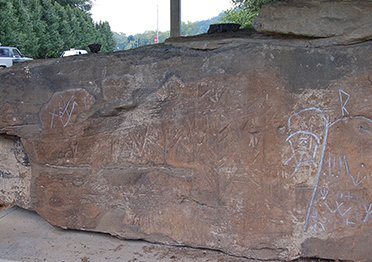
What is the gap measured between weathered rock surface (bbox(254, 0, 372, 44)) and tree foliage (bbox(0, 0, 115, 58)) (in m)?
21.1

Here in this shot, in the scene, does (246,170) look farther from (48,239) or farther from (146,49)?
(48,239)

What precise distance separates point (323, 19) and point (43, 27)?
26.2 m

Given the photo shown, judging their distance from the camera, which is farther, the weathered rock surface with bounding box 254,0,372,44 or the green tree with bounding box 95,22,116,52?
the green tree with bounding box 95,22,116,52

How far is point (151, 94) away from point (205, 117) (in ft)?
1.43

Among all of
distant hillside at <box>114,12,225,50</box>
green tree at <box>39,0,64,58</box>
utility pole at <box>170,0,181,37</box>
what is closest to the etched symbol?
utility pole at <box>170,0,181,37</box>

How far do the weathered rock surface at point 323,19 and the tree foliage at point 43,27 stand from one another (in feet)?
69.3

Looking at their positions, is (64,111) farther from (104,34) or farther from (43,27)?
(104,34)

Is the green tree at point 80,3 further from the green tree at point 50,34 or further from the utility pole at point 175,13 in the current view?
the utility pole at point 175,13

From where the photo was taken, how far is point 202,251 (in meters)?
3.42

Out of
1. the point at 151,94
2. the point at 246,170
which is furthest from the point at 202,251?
the point at 151,94

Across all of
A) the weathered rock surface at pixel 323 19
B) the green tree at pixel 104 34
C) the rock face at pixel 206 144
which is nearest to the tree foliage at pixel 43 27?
the green tree at pixel 104 34

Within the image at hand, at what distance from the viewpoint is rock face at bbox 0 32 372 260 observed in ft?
10.2

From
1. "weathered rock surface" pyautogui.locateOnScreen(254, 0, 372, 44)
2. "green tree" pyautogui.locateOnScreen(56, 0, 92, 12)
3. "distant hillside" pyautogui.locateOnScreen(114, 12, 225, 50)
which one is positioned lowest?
"distant hillside" pyautogui.locateOnScreen(114, 12, 225, 50)

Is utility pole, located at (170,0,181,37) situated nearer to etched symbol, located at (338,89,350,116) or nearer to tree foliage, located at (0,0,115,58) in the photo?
etched symbol, located at (338,89,350,116)
